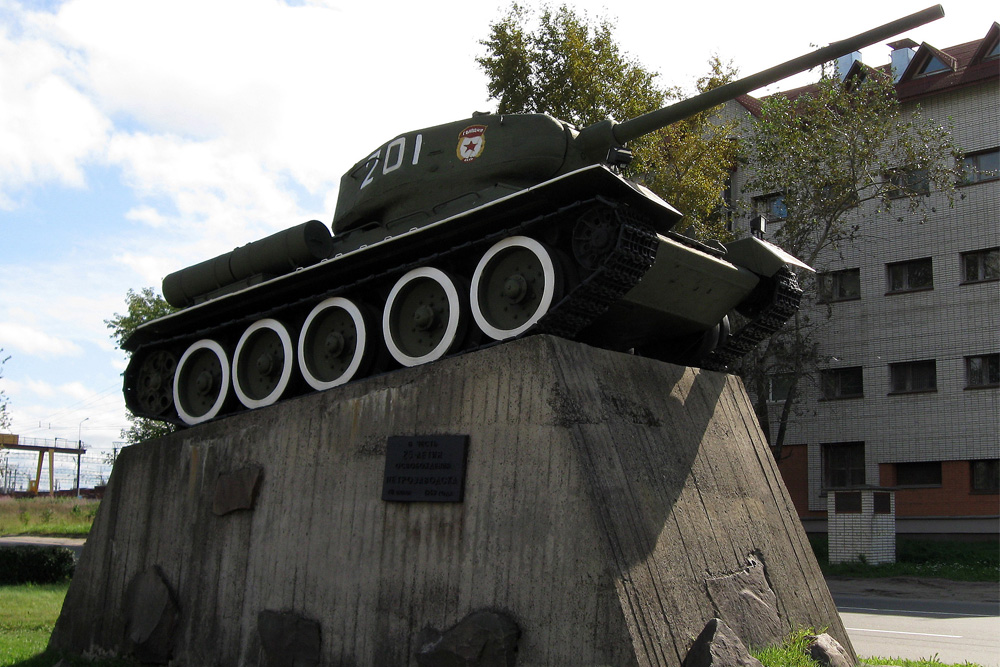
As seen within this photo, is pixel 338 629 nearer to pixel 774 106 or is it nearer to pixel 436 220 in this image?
pixel 436 220

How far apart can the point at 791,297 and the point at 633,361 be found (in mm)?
2308

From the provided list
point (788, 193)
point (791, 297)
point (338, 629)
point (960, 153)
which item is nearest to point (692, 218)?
point (788, 193)

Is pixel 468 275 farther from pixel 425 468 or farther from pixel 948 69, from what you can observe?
pixel 948 69

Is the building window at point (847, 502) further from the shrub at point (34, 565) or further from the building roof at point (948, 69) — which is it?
the shrub at point (34, 565)

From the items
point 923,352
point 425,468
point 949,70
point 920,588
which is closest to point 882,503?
point 920,588

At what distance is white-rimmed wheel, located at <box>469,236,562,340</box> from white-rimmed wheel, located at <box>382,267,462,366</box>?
0.28 m

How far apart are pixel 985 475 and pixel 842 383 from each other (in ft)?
15.2

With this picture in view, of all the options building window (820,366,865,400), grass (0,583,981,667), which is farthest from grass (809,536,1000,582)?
grass (0,583,981,667)

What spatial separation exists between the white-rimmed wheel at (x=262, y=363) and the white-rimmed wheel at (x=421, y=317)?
5.37 feet

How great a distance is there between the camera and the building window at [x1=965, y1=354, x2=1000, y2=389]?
2511cm

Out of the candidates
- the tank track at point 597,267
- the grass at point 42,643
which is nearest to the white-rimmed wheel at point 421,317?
the tank track at point 597,267

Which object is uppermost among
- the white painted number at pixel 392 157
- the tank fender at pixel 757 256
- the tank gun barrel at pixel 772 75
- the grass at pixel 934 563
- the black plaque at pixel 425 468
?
the tank gun barrel at pixel 772 75

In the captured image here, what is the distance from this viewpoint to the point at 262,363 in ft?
35.0

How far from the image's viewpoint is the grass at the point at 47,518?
36.0 m
